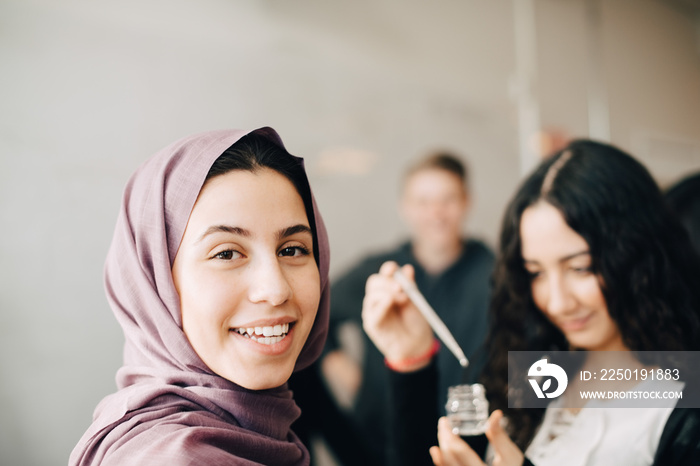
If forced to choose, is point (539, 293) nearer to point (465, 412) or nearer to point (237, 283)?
point (465, 412)

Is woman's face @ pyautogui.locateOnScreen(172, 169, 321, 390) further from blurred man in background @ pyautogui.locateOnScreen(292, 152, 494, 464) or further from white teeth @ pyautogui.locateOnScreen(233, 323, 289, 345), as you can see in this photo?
blurred man in background @ pyautogui.locateOnScreen(292, 152, 494, 464)

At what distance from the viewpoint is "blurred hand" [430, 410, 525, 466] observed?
2.77 feet

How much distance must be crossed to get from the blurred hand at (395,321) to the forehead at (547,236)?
0.24m

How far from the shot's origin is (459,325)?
1.64 meters

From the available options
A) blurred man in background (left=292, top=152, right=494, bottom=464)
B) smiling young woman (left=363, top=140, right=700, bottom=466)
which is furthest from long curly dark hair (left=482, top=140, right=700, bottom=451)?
blurred man in background (left=292, top=152, right=494, bottom=464)

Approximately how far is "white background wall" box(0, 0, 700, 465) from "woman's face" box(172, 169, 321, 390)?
0.38 metres

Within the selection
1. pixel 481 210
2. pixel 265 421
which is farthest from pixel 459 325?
pixel 265 421

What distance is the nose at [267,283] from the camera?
2.23ft

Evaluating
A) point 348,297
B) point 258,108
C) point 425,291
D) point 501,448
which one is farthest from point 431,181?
point 501,448

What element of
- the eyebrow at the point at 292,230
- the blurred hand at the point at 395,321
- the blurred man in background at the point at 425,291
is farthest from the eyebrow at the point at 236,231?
the blurred man in background at the point at 425,291

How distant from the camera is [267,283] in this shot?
68 centimetres

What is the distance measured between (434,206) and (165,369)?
1.35 m

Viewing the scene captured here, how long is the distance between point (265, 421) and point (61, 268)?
518 millimetres

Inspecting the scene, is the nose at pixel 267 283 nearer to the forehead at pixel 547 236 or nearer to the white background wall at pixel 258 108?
the white background wall at pixel 258 108
